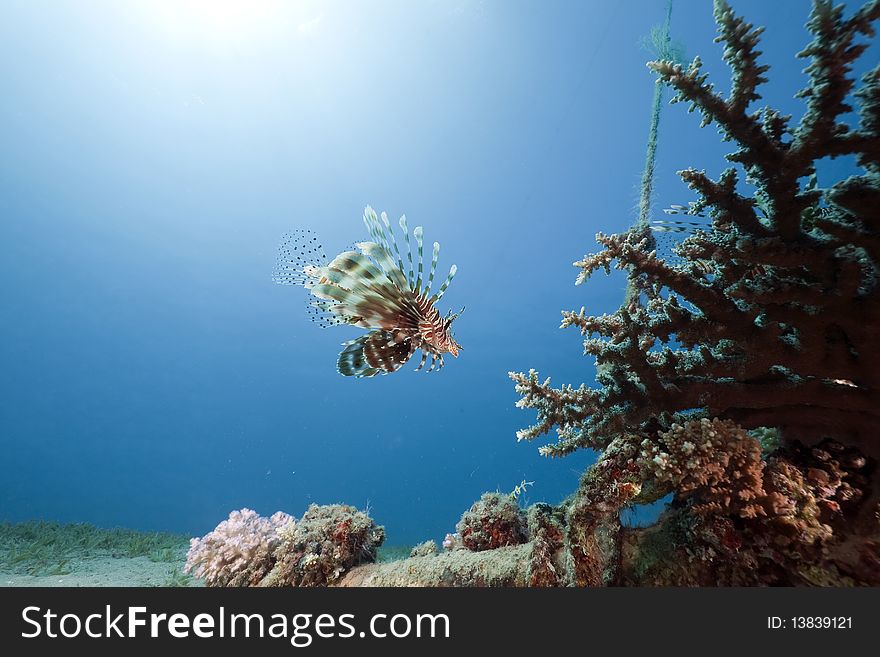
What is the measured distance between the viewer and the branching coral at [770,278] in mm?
1987

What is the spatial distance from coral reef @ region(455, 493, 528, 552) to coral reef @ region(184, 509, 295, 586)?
7.15 ft

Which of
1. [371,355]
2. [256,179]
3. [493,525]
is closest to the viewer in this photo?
[493,525]

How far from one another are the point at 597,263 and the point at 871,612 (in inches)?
90.5

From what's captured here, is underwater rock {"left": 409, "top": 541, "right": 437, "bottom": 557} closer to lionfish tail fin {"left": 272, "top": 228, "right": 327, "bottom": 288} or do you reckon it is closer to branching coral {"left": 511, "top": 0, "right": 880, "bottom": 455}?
branching coral {"left": 511, "top": 0, "right": 880, "bottom": 455}

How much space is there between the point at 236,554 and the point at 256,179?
102 ft

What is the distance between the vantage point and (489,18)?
19.0m

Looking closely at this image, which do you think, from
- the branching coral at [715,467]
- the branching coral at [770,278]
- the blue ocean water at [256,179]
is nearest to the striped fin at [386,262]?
the branching coral at [770,278]

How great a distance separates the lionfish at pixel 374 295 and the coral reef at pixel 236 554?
2416mm

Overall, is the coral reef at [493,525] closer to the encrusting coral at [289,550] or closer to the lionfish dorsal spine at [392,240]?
the encrusting coral at [289,550]

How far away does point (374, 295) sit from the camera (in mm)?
3809

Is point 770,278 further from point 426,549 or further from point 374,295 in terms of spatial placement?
point 426,549

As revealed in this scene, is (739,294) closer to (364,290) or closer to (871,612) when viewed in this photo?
(871,612)

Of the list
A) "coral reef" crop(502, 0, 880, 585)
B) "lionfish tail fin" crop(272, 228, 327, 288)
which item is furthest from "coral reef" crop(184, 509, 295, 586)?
"coral reef" crop(502, 0, 880, 585)

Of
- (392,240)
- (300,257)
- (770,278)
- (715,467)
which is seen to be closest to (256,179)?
(300,257)
